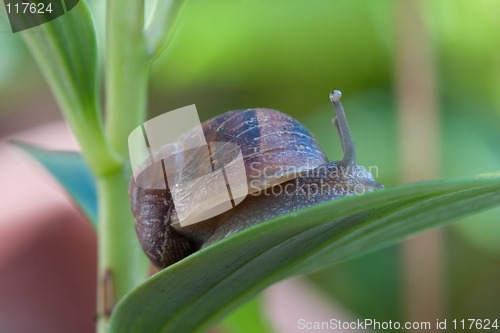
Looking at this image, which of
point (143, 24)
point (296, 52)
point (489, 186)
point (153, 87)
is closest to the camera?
point (489, 186)

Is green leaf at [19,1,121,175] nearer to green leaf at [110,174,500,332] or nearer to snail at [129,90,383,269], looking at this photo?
snail at [129,90,383,269]

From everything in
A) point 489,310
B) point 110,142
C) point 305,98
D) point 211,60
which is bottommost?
point 489,310

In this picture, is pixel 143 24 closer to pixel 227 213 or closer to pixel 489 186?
A: pixel 227 213

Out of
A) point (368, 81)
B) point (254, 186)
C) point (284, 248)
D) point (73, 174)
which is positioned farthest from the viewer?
point (368, 81)

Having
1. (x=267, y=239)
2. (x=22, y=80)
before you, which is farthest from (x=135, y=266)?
(x=22, y=80)

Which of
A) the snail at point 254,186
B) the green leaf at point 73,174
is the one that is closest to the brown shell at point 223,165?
the snail at point 254,186

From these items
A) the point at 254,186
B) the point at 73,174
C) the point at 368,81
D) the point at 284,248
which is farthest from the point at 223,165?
the point at 368,81

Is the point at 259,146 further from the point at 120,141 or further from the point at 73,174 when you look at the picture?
the point at 73,174
